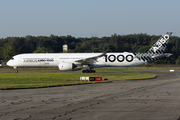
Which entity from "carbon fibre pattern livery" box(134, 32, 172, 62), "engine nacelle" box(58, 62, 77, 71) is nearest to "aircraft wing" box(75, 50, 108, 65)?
"engine nacelle" box(58, 62, 77, 71)

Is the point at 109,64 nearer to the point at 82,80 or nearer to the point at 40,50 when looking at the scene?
the point at 82,80

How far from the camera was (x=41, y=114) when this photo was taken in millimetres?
10875

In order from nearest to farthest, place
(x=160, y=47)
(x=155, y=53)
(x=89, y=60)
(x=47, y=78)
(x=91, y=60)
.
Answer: (x=47, y=78) < (x=89, y=60) < (x=91, y=60) < (x=155, y=53) < (x=160, y=47)

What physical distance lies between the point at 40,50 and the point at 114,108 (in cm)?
8744

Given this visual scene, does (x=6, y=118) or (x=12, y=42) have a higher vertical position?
(x=12, y=42)

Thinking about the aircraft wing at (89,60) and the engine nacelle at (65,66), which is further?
the aircraft wing at (89,60)

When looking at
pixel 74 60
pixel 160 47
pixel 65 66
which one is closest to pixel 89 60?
pixel 74 60

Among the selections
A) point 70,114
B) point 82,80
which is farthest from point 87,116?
point 82,80

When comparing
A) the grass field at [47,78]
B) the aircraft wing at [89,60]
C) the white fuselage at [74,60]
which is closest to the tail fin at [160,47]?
the white fuselage at [74,60]

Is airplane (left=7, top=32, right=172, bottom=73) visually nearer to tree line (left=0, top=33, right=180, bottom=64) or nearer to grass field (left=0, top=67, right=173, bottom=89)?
grass field (left=0, top=67, right=173, bottom=89)

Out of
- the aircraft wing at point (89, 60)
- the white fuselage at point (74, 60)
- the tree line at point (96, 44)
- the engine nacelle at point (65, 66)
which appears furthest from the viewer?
the tree line at point (96, 44)

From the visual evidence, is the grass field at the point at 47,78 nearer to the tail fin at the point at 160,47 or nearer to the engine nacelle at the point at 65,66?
the engine nacelle at the point at 65,66

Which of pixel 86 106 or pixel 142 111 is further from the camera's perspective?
pixel 86 106

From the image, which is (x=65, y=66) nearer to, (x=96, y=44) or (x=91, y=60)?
(x=91, y=60)
